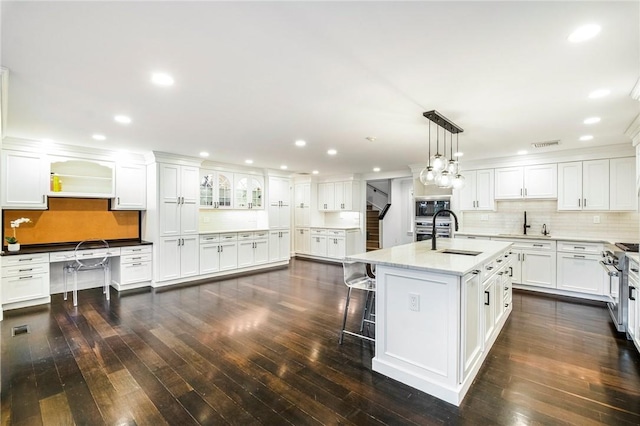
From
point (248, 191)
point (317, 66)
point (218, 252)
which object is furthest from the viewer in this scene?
point (248, 191)

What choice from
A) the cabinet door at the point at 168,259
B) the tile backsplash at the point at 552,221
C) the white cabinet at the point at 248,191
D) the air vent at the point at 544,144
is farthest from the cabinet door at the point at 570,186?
the cabinet door at the point at 168,259

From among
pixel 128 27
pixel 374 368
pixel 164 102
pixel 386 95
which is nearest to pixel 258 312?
pixel 374 368

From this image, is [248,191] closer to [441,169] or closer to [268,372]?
[441,169]

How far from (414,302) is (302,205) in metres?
6.68

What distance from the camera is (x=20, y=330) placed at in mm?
3375

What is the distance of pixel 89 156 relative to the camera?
4.91 meters

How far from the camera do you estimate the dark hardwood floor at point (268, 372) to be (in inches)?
79.4

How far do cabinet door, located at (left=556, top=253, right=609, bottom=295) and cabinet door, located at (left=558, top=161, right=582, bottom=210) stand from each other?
0.85 meters

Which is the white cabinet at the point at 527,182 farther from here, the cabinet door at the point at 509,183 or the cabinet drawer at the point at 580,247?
the cabinet drawer at the point at 580,247

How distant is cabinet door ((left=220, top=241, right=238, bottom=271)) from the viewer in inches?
243

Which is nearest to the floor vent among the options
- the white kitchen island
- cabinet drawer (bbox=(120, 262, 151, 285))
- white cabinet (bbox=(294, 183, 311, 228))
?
cabinet drawer (bbox=(120, 262, 151, 285))

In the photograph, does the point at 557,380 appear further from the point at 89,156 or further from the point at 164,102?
the point at 89,156

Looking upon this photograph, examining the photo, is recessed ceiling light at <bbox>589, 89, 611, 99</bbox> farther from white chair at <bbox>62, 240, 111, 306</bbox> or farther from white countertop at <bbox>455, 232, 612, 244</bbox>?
white chair at <bbox>62, 240, 111, 306</bbox>

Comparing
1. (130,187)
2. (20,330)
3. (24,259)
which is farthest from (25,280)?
(130,187)
